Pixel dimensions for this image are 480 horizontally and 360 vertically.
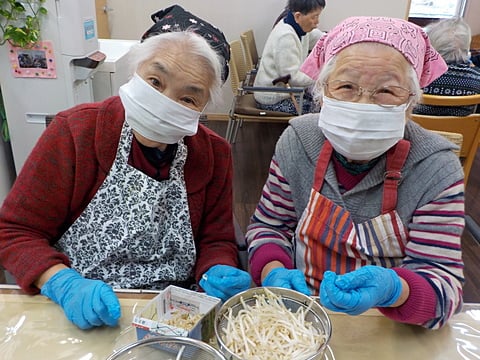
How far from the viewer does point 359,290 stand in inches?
31.0

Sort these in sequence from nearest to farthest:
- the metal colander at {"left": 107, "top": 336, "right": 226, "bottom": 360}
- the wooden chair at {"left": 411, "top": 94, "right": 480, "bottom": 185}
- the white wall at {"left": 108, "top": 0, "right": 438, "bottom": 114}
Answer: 1. the metal colander at {"left": 107, "top": 336, "right": 226, "bottom": 360}
2. the wooden chair at {"left": 411, "top": 94, "right": 480, "bottom": 185}
3. the white wall at {"left": 108, "top": 0, "right": 438, "bottom": 114}

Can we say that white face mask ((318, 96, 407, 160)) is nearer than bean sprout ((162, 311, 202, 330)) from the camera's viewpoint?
No

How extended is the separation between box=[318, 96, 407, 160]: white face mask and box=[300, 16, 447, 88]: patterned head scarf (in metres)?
0.12

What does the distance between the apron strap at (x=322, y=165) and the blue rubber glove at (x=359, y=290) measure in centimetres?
32

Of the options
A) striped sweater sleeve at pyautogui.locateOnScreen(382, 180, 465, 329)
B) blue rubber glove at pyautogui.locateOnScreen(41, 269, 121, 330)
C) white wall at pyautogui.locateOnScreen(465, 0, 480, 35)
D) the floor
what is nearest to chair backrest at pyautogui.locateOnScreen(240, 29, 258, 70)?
the floor

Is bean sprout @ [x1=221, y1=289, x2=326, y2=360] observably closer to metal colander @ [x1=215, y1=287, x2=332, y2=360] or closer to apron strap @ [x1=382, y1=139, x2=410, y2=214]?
metal colander @ [x1=215, y1=287, x2=332, y2=360]

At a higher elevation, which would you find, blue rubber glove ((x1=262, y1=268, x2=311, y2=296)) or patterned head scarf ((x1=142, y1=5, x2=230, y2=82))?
patterned head scarf ((x1=142, y1=5, x2=230, y2=82))

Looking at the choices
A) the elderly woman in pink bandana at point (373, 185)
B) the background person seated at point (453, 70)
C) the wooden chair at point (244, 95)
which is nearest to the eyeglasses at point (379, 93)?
the elderly woman in pink bandana at point (373, 185)

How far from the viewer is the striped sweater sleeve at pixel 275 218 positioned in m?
1.13

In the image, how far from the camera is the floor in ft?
7.99

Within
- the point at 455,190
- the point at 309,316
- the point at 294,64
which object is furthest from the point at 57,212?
the point at 294,64

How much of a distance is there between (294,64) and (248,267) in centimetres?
250

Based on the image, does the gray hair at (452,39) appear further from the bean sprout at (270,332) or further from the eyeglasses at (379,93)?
the bean sprout at (270,332)

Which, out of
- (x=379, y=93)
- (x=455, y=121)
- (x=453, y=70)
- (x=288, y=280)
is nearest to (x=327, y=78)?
(x=379, y=93)
